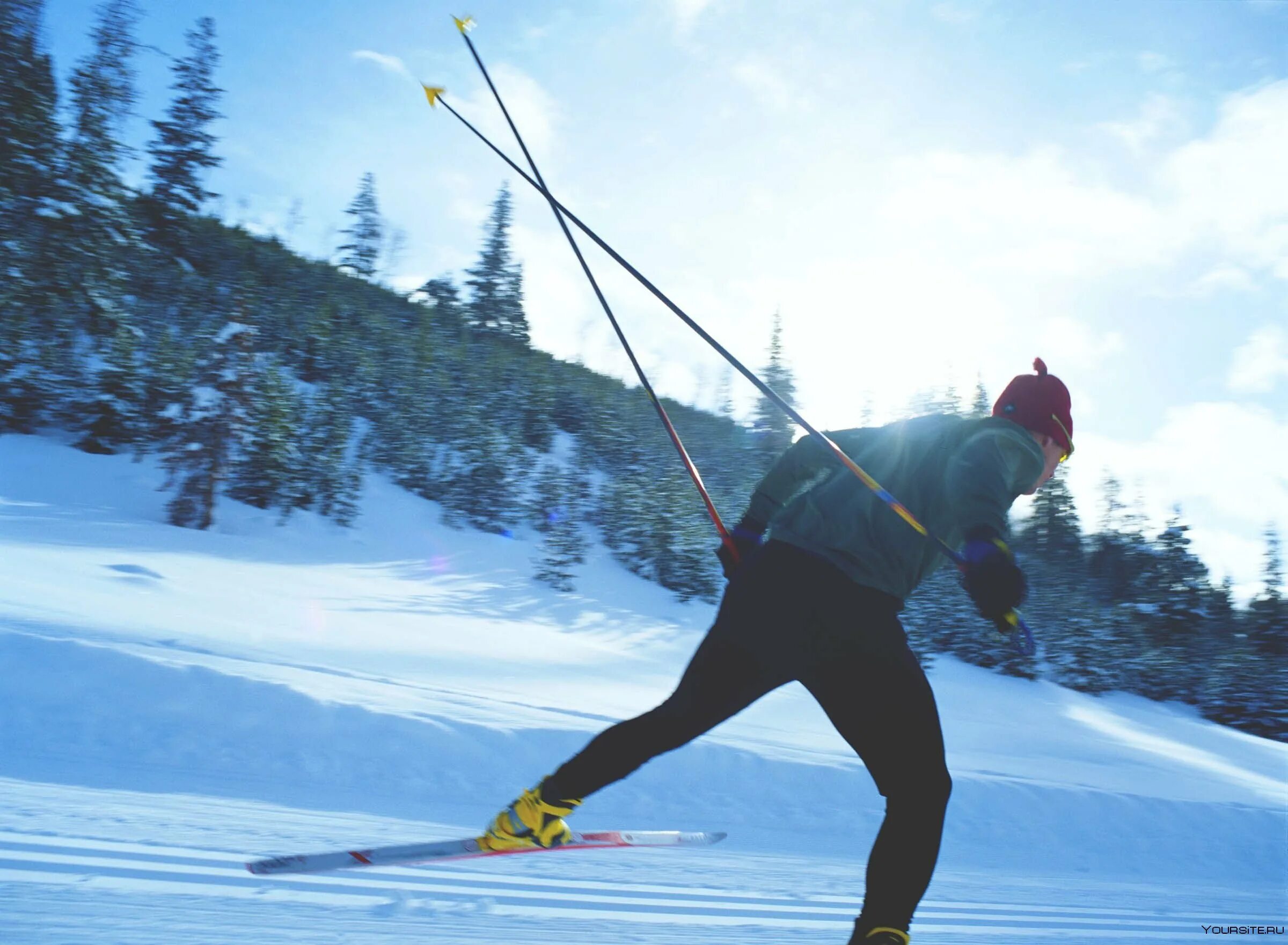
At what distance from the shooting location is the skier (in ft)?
5.57

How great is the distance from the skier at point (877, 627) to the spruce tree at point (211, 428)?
42.6 feet

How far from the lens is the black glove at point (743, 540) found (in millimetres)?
2256

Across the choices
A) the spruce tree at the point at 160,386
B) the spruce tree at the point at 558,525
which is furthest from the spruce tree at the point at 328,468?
the spruce tree at the point at 558,525

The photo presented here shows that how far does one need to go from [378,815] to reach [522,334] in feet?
110

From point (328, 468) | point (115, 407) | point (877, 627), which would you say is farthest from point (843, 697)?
point (115, 407)

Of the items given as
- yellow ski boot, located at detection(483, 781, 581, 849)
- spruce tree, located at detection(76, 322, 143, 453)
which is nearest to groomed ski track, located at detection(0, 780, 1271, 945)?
yellow ski boot, located at detection(483, 781, 581, 849)

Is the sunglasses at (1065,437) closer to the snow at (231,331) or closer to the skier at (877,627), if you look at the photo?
the skier at (877,627)

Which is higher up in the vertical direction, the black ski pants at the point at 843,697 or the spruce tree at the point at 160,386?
the spruce tree at the point at 160,386

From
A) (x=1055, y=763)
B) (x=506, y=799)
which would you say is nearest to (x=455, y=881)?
(x=506, y=799)

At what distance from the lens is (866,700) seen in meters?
1.72

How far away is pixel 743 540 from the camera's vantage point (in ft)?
7.48

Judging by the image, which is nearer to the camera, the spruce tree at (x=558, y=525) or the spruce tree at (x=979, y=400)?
the spruce tree at (x=558, y=525)

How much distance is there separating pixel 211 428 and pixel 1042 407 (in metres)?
13.8
